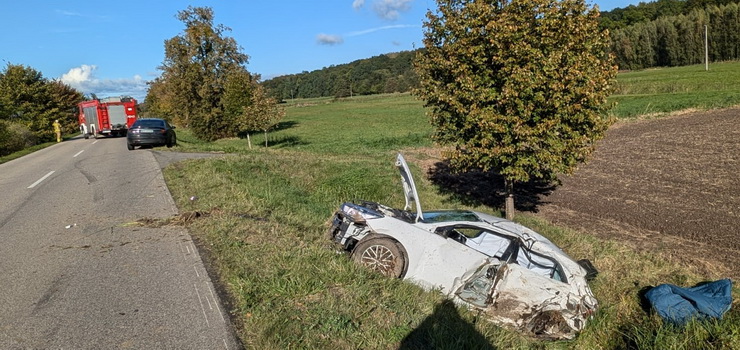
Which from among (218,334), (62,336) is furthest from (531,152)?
(62,336)

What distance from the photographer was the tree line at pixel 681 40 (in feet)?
278

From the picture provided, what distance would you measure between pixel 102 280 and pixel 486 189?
37.7 feet

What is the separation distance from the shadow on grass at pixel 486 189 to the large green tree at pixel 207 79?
706 inches

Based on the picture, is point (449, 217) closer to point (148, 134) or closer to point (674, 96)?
point (148, 134)

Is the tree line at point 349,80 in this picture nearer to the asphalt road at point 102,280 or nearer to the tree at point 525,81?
the tree at point 525,81

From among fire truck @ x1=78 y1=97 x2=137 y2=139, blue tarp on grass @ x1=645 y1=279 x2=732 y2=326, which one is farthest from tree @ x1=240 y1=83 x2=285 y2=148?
blue tarp on grass @ x1=645 y1=279 x2=732 y2=326

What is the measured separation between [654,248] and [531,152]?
2695 millimetres

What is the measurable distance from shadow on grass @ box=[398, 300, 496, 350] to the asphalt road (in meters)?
1.46

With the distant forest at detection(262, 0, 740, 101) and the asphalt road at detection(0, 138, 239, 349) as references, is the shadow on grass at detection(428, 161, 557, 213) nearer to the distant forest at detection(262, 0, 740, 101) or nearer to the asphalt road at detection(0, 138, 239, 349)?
the asphalt road at detection(0, 138, 239, 349)

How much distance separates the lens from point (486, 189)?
588 inches

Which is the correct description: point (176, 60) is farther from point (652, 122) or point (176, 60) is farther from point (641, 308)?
point (641, 308)

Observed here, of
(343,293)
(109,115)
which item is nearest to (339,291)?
(343,293)

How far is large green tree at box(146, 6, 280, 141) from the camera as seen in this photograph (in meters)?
34.1

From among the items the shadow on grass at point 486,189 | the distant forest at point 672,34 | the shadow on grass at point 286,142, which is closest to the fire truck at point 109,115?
the shadow on grass at point 286,142
